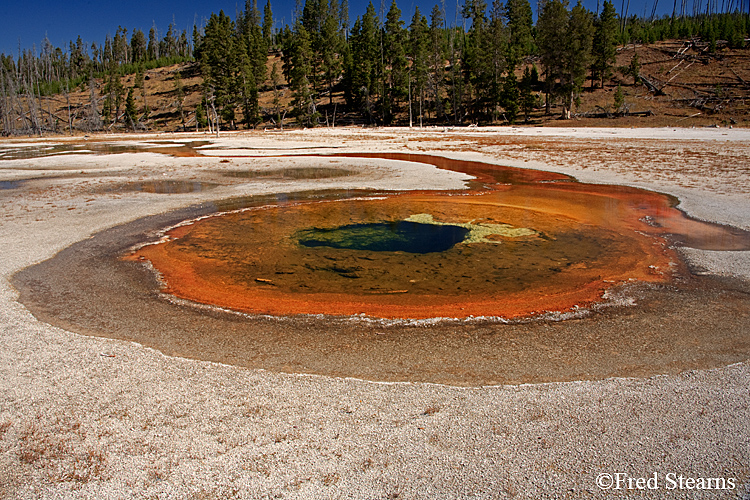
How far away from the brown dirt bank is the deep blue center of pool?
3897mm

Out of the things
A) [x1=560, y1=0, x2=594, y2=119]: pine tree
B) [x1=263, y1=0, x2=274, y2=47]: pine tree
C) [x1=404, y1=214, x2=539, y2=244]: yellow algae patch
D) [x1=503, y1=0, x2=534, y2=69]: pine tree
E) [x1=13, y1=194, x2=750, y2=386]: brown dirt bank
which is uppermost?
[x1=263, y1=0, x2=274, y2=47]: pine tree

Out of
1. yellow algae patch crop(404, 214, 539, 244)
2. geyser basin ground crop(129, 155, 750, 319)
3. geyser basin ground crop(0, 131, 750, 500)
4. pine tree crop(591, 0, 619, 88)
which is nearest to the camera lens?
geyser basin ground crop(0, 131, 750, 500)

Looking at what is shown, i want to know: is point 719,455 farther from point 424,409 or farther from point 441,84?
point 441,84

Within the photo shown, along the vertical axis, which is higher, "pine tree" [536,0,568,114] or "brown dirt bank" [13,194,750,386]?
"pine tree" [536,0,568,114]

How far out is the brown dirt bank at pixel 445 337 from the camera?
5.20 meters

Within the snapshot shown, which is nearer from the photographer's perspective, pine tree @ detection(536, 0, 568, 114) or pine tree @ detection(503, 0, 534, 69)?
pine tree @ detection(536, 0, 568, 114)

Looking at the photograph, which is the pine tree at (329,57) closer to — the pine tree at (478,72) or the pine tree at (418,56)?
the pine tree at (418,56)

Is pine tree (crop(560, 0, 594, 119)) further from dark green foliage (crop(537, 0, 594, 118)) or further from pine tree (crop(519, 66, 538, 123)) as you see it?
pine tree (crop(519, 66, 538, 123))

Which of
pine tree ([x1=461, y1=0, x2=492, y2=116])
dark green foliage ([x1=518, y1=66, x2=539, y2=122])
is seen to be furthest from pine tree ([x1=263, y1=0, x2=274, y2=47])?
dark green foliage ([x1=518, y1=66, x2=539, y2=122])

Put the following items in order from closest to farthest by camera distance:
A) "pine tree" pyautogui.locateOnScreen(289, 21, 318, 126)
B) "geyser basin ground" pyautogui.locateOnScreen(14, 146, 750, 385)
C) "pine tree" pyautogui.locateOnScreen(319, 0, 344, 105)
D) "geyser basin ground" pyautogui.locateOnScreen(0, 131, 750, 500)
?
1. "geyser basin ground" pyautogui.locateOnScreen(0, 131, 750, 500)
2. "geyser basin ground" pyautogui.locateOnScreen(14, 146, 750, 385)
3. "pine tree" pyautogui.locateOnScreen(289, 21, 318, 126)
4. "pine tree" pyautogui.locateOnScreen(319, 0, 344, 105)

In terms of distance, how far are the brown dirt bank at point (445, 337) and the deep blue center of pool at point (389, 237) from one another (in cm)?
390

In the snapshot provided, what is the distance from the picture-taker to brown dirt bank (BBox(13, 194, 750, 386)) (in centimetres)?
520

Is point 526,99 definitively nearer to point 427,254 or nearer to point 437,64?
point 437,64

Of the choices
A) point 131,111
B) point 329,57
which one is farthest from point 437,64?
point 131,111
